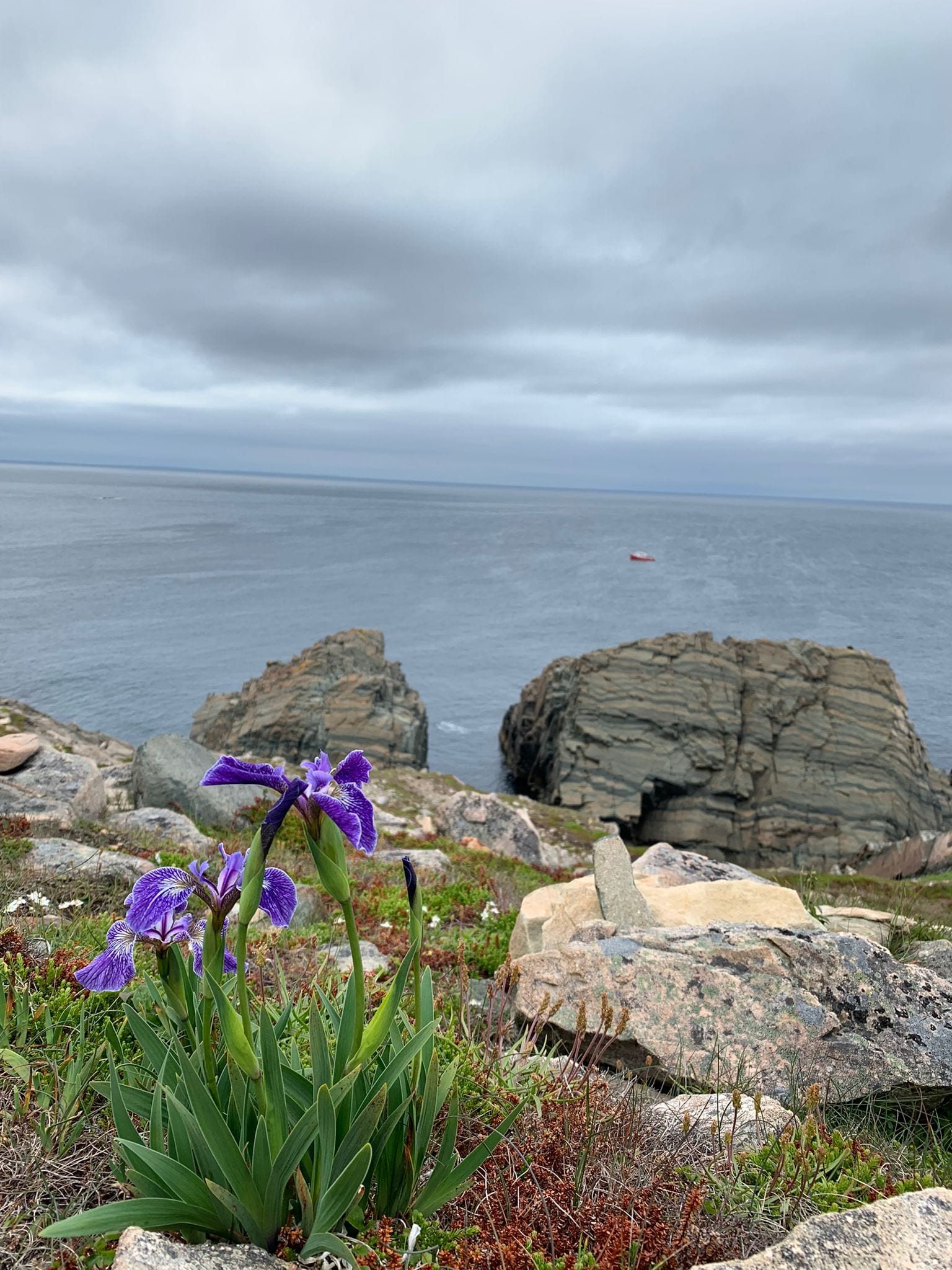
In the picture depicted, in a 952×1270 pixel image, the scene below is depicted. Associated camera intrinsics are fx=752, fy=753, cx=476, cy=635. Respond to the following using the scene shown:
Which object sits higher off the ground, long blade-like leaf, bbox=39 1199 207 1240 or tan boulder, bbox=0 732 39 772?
long blade-like leaf, bbox=39 1199 207 1240

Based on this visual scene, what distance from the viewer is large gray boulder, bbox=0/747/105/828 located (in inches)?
472

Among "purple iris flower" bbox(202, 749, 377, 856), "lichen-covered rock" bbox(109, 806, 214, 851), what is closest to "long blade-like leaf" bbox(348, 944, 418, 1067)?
"purple iris flower" bbox(202, 749, 377, 856)

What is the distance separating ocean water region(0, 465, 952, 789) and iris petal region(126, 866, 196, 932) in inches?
1562

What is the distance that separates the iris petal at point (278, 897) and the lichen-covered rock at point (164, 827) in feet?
30.2

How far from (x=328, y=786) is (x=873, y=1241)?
2.42 meters

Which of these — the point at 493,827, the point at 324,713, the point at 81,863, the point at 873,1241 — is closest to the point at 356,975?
the point at 873,1241

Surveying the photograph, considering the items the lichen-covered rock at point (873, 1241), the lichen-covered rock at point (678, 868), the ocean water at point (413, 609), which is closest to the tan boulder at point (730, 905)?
the lichen-covered rock at point (678, 868)

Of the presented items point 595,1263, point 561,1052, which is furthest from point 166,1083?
point 561,1052

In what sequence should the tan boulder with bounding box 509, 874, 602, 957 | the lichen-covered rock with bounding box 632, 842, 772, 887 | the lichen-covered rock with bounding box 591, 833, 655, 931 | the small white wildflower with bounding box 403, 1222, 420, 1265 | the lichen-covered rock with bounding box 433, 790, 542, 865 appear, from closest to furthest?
the small white wildflower with bounding box 403, 1222, 420, 1265, the lichen-covered rock with bounding box 591, 833, 655, 931, the tan boulder with bounding box 509, 874, 602, 957, the lichen-covered rock with bounding box 632, 842, 772, 887, the lichen-covered rock with bounding box 433, 790, 542, 865

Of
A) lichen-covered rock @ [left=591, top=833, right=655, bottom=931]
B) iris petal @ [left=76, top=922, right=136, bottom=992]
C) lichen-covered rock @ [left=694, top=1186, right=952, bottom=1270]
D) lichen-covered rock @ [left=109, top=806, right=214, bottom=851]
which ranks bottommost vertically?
lichen-covered rock @ [left=109, top=806, right=214, bottom=851]

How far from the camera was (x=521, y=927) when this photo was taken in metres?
8.35

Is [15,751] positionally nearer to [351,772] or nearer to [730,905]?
[730,905]

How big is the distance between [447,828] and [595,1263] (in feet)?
58.7

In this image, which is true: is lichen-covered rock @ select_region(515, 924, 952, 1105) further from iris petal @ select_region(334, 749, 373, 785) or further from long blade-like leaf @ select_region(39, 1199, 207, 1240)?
iris petal @ select_region(334, 749, 373, 785)
